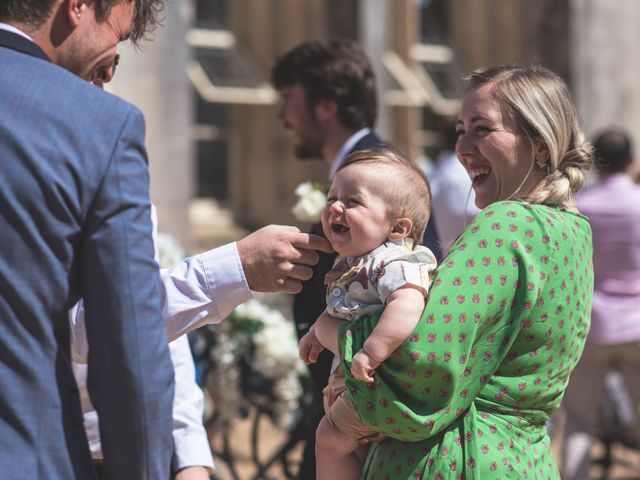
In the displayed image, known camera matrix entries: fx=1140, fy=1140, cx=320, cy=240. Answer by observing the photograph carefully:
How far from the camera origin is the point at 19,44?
6.88 feet

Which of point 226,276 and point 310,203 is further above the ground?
point 226,276

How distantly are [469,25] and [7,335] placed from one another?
42.9 feet

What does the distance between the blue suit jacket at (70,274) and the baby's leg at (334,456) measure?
575 millimetres

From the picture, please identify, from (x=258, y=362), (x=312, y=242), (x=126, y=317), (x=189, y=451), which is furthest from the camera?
(x=258, y=362)

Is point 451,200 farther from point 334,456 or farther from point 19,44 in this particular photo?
point 19,44

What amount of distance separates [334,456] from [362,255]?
0.47 meters

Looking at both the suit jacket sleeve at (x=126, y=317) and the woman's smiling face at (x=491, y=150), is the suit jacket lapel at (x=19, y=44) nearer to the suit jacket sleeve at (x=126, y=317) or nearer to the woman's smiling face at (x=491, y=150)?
the suit jacket sleeve at (x=126, y=317)

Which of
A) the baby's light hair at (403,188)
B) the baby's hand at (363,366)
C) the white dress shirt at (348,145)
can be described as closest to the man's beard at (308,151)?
the white dress shirt at (348,145)

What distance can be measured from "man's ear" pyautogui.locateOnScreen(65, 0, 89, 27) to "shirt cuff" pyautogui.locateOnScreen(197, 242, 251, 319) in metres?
0.76

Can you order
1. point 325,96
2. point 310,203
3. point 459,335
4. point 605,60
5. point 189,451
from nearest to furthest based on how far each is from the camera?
point 459,335 < point 189,451 < point 310,203 < point 325,96 < point 605,60

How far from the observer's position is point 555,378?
2.50 m

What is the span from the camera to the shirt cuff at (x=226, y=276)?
273cm

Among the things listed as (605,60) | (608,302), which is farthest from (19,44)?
(605,60)

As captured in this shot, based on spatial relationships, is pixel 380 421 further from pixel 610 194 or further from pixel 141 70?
pixel 141 70
